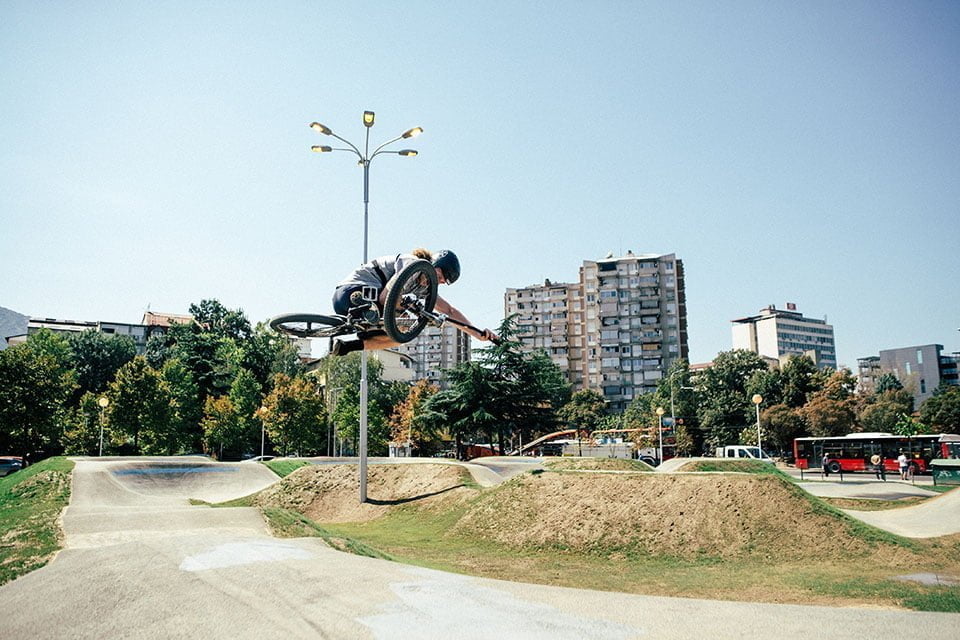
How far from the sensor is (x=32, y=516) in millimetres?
16672

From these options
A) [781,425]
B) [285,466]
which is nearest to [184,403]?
[285,466]

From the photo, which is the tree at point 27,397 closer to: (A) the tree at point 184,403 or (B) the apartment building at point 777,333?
(A) the tree at point 184,403

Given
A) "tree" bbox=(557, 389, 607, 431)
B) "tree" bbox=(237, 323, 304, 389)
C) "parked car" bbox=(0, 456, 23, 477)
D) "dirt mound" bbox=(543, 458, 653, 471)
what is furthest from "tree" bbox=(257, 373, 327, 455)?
"tree" bbox=(557, 389, 607, 431)

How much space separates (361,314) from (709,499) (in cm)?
1401

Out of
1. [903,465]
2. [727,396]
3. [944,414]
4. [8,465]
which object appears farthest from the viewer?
[727,396]

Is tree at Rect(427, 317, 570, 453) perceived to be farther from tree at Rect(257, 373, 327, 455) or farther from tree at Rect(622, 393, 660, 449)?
tree at Rect(622, 393, 660, 449)

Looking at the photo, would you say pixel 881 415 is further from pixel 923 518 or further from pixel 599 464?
pixel 599 464

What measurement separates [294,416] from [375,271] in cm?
4596

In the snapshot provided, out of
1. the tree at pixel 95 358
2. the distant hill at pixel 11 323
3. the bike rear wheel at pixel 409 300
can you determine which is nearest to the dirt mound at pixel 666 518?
the bike rear wheel at pixel 409 300

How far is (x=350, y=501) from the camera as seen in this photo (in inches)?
1023

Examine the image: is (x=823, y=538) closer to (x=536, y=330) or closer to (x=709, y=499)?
(x=709, y=499)

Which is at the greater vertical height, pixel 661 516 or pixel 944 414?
pixel 944 414

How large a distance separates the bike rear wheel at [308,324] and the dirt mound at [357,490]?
14692 millimetres

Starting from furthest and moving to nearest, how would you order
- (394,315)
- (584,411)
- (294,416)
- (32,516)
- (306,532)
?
(584,411) < (294,416) < (32,516) < (306,532) < (394,315)
